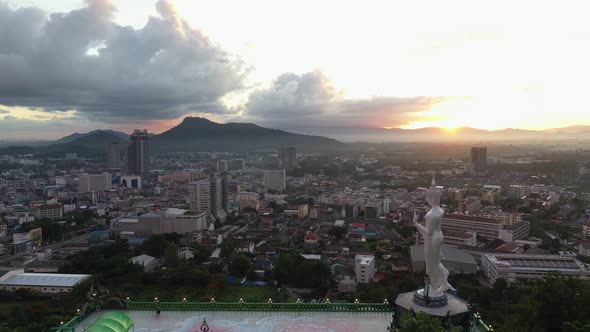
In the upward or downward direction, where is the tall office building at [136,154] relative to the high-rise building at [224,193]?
upward

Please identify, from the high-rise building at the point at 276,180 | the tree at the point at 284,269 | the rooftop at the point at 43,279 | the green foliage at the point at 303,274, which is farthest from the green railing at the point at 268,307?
the high-rise building at the point at 276,180

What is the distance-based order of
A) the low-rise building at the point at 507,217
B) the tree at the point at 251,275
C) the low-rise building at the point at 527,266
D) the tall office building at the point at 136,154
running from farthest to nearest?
the tall office building at the point at 136,154 < the low-rise building at the point at 507,217 < the tree at the point at 251,275 < the low-rise building at the point at 527,266

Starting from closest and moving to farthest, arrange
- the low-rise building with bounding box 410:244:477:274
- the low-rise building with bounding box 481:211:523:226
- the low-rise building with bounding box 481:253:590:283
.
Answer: the low-rise building with bounding box 481:253:590:283 → the low-rise building with bounding box 410:244:477:274 → the low-rise building with bounding box 481:211:523:226

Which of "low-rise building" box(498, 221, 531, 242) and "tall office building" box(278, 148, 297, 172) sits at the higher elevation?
"tall office building" box(278, 148, 297, 172)

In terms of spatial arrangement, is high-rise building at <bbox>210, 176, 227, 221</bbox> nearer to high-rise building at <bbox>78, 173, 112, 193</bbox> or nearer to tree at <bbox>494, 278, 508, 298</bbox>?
tree at <bbox>494, 278, 508, 298</bbox>

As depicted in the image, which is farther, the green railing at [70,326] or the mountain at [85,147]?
the mountain at [85,147]

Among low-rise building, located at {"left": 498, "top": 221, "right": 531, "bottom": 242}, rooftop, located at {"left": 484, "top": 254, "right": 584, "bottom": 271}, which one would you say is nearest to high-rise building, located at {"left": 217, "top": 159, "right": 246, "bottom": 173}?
low-rise building, located at {"left": 498, "top": 221, "right": 531, "bottom": 242}

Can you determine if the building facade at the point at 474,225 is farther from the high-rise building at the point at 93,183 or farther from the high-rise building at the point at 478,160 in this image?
the high-rise building at the point at 93,183
